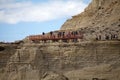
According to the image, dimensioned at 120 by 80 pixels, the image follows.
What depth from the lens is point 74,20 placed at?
288 feet

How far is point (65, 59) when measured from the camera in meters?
66.2

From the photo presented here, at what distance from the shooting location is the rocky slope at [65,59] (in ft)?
209

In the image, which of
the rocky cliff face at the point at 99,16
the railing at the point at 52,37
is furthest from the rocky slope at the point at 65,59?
the rocky cliff face at the point at 99,16

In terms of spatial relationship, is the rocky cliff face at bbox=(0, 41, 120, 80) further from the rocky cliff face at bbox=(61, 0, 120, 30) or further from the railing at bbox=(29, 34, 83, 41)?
the rocky cliff face at bbox=(61, 0, 120, 30)

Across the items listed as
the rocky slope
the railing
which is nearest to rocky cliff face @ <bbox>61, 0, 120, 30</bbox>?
the rocky slope

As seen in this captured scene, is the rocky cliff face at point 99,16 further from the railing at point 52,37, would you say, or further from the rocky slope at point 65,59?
the railing at point 52,37

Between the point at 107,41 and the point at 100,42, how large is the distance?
0.87 m

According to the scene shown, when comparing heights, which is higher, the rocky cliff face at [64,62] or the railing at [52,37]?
the railing at [52,37]

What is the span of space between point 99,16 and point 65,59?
15.9 meters

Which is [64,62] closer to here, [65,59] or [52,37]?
[65,59]

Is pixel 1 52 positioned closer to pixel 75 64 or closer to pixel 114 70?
pixel 75 64

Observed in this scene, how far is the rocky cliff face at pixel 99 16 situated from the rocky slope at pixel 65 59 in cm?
341

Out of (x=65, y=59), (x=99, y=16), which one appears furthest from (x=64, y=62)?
(x=99, y=16)

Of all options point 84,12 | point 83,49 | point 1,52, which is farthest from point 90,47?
point 84,12
